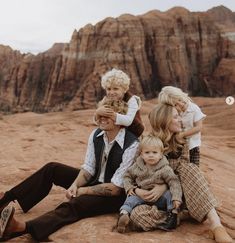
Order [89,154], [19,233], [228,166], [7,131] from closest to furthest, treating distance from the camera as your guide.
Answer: [19,233] < [89,154] < [228,166] < [7,131]

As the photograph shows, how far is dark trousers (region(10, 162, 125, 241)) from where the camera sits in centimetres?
371

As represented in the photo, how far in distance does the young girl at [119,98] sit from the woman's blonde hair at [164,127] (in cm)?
27

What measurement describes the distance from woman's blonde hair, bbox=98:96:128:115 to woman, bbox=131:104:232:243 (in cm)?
35

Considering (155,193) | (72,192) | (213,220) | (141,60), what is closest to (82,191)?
(72,192)

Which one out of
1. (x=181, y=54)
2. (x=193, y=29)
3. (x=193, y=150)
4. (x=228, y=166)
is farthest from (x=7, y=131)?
(x=193, y=29)

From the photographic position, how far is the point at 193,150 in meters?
5.02

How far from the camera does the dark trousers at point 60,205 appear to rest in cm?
371

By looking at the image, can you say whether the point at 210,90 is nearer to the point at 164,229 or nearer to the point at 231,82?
the point at 231,82

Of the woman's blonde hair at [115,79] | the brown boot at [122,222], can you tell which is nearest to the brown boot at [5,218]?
the brown boot at [122,222]

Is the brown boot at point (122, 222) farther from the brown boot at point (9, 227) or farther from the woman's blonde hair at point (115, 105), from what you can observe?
the woman's blonde hair at point (115, 105)

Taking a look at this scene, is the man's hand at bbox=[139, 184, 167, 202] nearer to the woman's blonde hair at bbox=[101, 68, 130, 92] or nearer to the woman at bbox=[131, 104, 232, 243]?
the woman at bbox=[131, 104, 232, 243]

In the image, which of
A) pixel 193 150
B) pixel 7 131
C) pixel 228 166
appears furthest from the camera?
pixel 7 131

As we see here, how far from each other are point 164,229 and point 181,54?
44.0 metres

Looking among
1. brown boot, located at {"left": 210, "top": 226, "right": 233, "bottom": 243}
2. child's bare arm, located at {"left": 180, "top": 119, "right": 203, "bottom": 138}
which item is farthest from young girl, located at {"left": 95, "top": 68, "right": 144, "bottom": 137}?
brown boot, located at {"left": 210, "top": 226, "right": 233, "bottom": 243}
